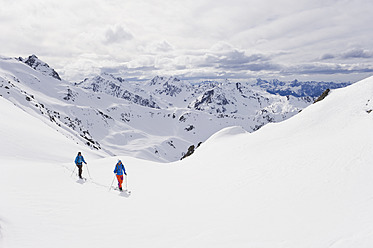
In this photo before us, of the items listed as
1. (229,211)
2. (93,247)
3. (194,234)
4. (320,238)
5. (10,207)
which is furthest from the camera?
(229,211)

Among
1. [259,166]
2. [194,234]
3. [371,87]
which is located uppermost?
[371,87]

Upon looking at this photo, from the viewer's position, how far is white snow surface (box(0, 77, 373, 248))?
795cm

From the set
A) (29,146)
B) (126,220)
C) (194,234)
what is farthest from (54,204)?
(29,146)

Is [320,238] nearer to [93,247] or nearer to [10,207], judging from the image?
[93,247]

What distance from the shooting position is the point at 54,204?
11398 millimetres

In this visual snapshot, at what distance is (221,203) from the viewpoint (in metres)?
12.0

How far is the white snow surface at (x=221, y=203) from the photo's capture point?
313 inches

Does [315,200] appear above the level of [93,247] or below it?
above

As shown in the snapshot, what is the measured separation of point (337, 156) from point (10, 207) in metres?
18.7

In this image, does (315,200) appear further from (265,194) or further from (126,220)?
(126,220)

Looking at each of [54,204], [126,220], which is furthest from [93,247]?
[54,204]

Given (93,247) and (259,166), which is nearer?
(93,247)

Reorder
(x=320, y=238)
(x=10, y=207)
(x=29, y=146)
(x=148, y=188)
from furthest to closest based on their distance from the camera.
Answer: (x=29, y=146) < (x=148, y=188) < (x=10, y=207) < (x=320, y=238)

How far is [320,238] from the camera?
285 inches
